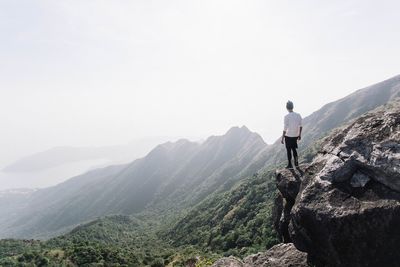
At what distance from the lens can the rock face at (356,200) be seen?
1393 centimetres

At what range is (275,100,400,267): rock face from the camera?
13.9m

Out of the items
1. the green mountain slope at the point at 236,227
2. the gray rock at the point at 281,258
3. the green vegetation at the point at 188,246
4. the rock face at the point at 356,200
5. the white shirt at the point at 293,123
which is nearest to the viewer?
the rock face at the point at 356,200

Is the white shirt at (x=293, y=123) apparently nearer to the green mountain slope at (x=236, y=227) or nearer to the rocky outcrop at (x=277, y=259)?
the rocky outcrop at (x=277, y=259)

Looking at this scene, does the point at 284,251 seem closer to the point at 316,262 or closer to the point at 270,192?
the point at 316,262

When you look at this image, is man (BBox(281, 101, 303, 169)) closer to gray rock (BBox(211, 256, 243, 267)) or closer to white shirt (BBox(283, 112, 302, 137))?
white shirt (BBox(283, 112, 302, 137))

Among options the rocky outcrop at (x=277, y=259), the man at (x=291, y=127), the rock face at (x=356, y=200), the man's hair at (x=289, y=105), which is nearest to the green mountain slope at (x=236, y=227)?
the rocky outcrop at (x=277, y=259)

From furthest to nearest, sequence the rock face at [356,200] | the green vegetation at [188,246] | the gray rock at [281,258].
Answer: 1. the green vegetation at [188,246]
2. the gray rock at [281,258]
3. the rock face at [356,200]

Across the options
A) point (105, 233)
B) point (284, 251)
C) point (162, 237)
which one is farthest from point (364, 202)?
point (105, 233)

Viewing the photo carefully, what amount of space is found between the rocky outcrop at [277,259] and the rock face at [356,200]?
130 centimetres

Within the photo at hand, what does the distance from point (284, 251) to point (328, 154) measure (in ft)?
19.2

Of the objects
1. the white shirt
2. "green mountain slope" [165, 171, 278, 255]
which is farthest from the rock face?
"green mountain slope" [165, 171, 278, 255]

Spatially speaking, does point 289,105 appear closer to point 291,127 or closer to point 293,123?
point 293,123

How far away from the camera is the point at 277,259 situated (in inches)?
758

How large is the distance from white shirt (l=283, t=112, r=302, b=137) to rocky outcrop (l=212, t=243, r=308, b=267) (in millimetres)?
6289
